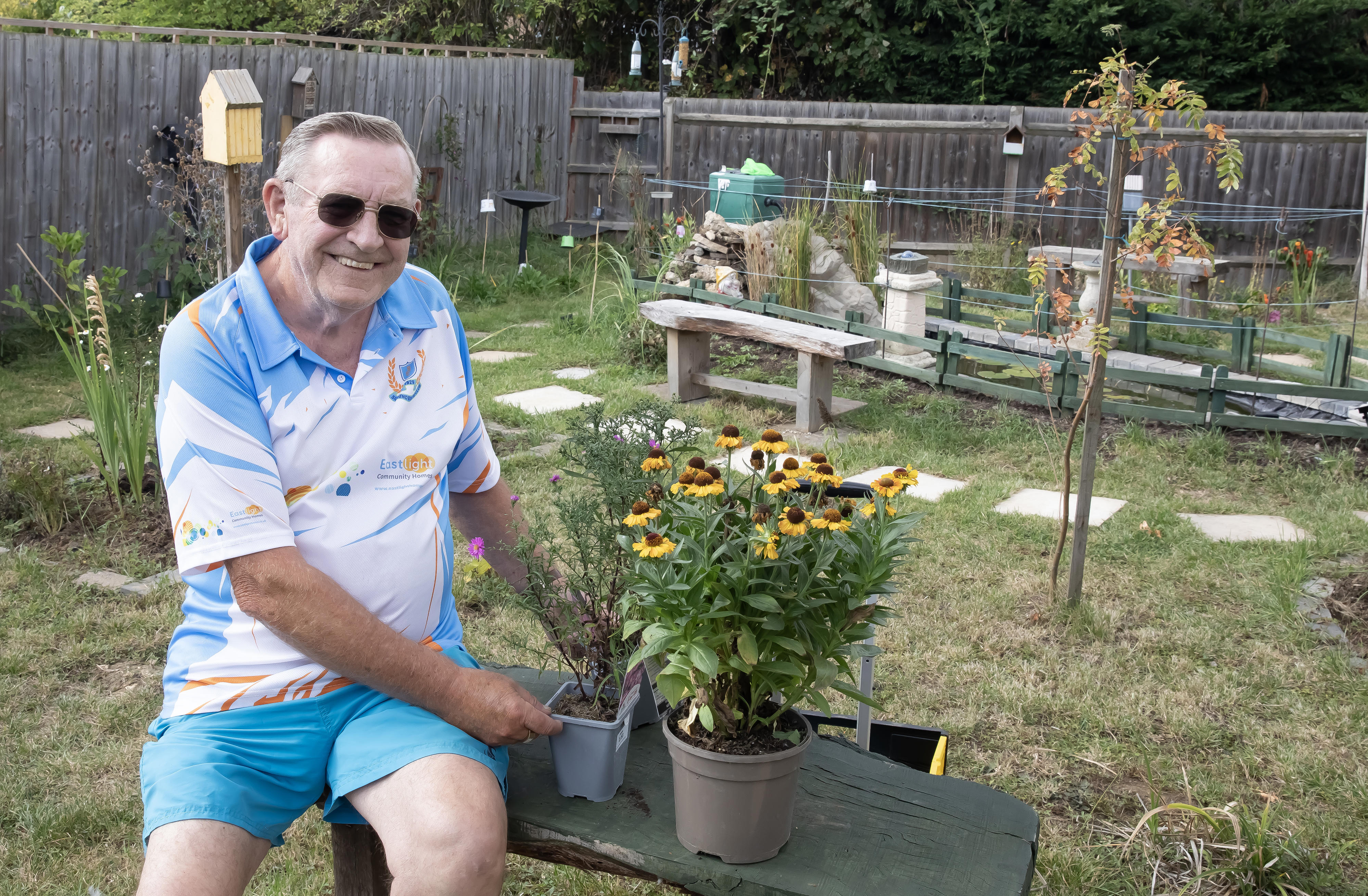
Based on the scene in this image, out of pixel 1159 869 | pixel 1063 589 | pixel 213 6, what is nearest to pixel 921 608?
pixel 1063 589

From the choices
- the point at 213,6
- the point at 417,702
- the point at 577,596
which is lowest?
the point at 417,702

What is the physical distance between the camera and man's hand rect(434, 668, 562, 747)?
5.64ft

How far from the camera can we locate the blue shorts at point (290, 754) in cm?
161

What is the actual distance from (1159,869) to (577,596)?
1463 mm

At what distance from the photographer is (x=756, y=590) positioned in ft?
4.94

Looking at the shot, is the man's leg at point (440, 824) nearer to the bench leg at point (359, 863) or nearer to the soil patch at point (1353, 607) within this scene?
the bench leg at point (359, 863)

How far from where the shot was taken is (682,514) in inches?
62.9

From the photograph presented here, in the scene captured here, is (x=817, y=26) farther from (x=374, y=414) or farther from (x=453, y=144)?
(x=374, y=414)

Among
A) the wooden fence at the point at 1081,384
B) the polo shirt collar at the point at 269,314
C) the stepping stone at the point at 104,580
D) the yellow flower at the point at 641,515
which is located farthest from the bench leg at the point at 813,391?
the yellow flower at the point at 641,515

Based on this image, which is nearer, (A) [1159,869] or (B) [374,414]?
(B) [374,414]

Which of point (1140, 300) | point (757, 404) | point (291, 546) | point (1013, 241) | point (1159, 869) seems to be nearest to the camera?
point (291, 546)

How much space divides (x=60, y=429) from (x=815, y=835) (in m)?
5.02

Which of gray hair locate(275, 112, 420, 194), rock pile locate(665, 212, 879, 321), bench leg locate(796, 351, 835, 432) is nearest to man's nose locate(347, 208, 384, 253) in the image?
gray hair locate(275, 112, 420, 194)

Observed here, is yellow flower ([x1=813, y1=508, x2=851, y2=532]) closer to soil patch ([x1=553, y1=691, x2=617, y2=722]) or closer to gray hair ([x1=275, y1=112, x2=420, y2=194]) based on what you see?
soil patch ([x1=553, y1=691, x2=617, y2=722])
